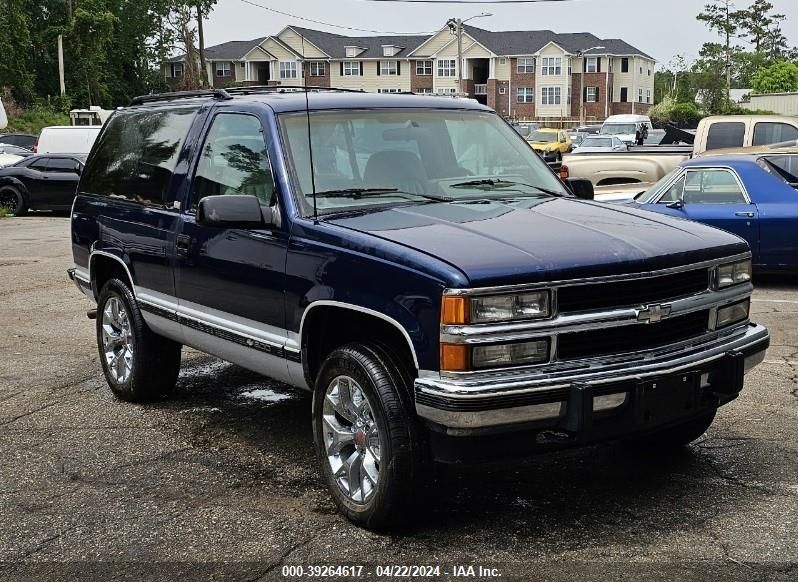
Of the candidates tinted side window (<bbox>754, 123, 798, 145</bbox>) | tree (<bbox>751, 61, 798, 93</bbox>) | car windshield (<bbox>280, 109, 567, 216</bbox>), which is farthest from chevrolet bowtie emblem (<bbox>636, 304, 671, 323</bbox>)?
tree (<bbox>751, 61, 798, 93</bbox>)

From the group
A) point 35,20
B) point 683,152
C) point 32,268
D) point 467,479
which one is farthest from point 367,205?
point 35,20

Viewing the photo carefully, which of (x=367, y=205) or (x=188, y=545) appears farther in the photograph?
(x=367, y=205)

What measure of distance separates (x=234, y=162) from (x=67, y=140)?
2147 centimetres

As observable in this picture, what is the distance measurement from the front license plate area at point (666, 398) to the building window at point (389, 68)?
3592 inches

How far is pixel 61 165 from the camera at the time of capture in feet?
77.6

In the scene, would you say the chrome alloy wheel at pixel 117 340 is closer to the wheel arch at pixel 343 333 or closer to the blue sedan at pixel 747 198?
the wheel arch at pixel 343 333

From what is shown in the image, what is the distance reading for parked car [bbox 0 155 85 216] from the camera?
76.9ft

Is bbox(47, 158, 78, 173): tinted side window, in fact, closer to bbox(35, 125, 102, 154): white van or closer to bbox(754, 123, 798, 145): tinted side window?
bbox(35, 125, 102, 154): white van

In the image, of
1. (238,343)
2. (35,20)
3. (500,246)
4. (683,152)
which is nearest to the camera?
(500,246)

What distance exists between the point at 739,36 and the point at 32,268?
8363cm

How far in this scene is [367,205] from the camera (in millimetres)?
5176

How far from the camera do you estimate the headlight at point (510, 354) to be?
13.5ft

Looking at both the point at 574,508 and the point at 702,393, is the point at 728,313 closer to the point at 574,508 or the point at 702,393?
the point at 702,393

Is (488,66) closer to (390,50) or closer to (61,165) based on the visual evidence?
(390,50)
